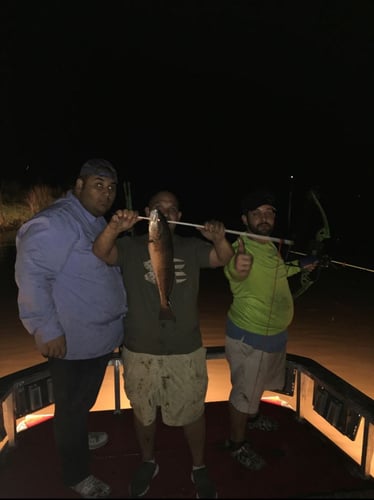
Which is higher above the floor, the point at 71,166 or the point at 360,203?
the point at 71,166

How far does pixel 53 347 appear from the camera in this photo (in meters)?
2.67

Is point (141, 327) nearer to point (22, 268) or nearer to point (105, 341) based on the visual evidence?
point (105, 341)

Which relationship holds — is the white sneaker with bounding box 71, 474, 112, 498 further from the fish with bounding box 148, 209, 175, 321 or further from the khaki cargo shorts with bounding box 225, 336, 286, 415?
the fish with bounding box 148, 209, 175, 321

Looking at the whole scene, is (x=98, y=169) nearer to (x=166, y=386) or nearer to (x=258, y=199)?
(x=258, y=199)

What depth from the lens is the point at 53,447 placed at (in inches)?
134

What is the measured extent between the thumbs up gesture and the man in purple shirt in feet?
3.06

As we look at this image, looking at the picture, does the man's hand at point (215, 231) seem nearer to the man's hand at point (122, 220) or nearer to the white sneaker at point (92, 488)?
the man's hand at point (122, 220)

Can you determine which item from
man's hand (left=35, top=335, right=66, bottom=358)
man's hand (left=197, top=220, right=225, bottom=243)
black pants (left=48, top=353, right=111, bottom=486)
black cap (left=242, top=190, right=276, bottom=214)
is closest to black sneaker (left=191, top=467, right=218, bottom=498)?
A: black pants (left=48, top=353, right=111, bottom=486)

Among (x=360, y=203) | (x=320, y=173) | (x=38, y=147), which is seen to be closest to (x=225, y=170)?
(x=320, y=173)

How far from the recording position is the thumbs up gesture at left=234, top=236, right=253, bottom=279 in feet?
9.77

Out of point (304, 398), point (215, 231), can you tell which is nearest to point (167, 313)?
point (215, 231)

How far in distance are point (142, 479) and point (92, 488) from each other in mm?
360

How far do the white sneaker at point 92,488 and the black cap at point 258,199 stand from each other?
2.42 m

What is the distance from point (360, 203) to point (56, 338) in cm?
4219
